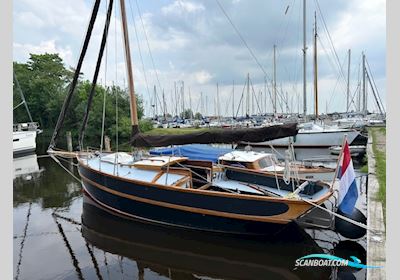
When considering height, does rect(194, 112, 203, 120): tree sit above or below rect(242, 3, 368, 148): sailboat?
above

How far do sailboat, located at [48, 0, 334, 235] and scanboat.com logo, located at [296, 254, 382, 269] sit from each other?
0.84 m

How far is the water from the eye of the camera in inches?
246

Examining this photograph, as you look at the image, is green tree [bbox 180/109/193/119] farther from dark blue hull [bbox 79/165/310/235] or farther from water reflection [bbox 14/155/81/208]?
dark blue hull [bbox 79/165/310/235]

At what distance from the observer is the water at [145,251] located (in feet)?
20.5

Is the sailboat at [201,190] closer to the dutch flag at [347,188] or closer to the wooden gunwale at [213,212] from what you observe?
the wooden gunwale at [213,212]

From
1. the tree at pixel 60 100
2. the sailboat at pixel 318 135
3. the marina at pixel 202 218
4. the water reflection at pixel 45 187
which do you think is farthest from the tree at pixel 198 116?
the marina at pixel 202 218

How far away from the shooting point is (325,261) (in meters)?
6.32

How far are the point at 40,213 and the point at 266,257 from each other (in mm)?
7756

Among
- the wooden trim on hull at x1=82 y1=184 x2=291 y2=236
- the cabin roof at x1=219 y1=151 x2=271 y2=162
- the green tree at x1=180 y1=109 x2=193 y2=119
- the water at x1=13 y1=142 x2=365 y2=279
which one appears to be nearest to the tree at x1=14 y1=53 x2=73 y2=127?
the green tree at x1=180 y1=109 x2=193 y2=119

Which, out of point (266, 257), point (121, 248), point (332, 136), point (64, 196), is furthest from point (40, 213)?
point (332, 136)

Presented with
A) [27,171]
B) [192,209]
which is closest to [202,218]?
[192,209]

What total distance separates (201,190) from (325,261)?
3129 millimetres

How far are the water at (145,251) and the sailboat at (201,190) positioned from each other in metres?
0.39

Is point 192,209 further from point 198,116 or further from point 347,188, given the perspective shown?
point 198,116
